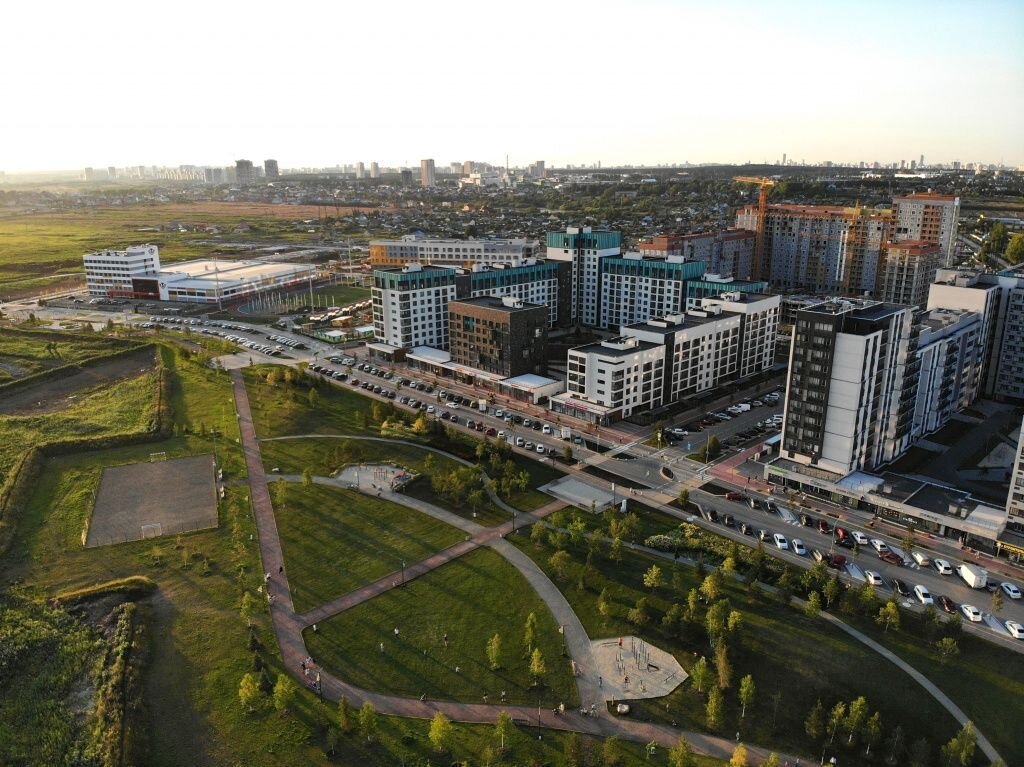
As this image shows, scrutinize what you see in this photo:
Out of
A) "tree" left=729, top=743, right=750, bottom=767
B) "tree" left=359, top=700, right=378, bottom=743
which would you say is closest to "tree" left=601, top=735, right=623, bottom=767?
"tree" left=729, top=743, right=750, bottom=767

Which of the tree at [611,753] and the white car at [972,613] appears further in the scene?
the white car at [972,613]

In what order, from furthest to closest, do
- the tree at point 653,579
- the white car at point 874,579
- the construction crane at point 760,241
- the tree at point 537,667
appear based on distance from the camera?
the construction crane at point 760,241 < the white car at point 874,579 < the tree at point 653,579 < the tree at point 537,667

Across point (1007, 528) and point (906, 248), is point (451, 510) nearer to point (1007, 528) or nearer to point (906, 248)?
point (1007, 528)

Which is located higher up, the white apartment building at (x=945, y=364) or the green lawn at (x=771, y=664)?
the white apartment building at (x=945, y=364)

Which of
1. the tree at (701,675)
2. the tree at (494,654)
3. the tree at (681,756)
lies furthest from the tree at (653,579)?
the tree at (681,756)

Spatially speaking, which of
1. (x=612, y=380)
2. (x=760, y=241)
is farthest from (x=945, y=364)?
(x=760, y=241)

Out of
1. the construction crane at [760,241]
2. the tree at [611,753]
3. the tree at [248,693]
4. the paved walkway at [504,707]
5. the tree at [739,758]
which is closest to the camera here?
the tree at [739,758]

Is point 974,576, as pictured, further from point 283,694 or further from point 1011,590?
point 283,694

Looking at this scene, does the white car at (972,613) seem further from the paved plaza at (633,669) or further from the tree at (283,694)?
the tree at (283,694)
